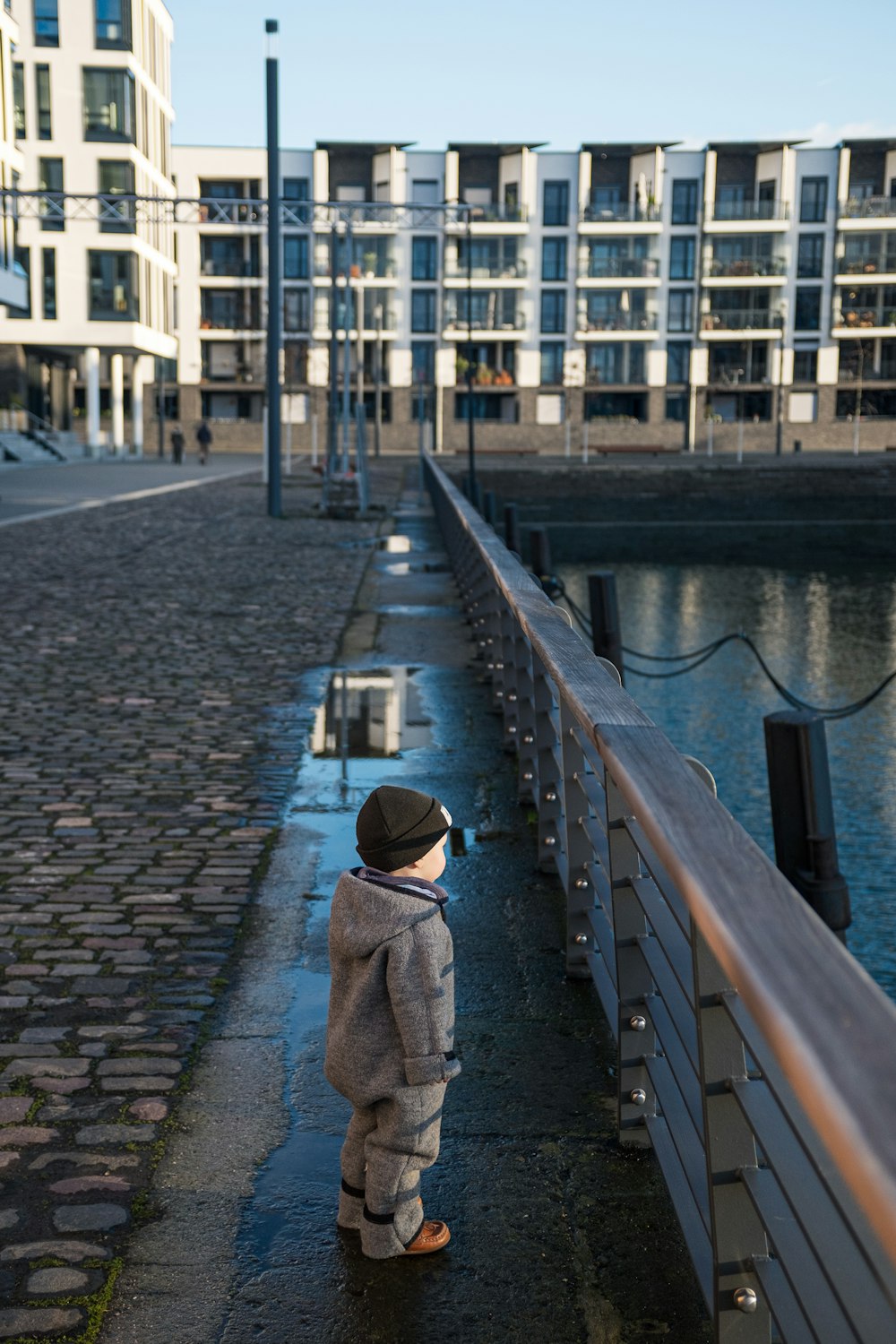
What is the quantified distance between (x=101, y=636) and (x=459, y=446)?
72.8m

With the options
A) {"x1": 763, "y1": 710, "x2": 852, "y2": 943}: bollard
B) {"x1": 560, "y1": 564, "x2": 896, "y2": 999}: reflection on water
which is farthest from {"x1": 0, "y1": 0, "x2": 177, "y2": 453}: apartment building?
{"x1": 763, "y1": 710, "x2": 852, "y2": 943}: bollard

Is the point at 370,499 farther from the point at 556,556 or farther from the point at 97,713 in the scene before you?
the point at 97,713

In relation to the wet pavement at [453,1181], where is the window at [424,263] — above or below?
above

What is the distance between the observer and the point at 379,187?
81.2 metres

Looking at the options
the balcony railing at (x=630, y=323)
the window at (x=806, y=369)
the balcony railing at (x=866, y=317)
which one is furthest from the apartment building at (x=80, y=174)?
the balcony railing at (x=866, y=317)

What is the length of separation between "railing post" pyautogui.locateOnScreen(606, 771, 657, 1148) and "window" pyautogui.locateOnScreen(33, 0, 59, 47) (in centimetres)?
5926

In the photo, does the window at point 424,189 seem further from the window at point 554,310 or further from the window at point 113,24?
the window at point 113,24

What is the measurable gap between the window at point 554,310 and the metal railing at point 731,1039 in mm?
80327

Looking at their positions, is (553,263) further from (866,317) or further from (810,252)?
(866,317)

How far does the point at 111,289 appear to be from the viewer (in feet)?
190

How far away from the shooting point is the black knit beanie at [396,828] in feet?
9.22

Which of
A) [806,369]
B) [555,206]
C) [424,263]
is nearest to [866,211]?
[806,369]

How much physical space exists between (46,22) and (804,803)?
5850 cm

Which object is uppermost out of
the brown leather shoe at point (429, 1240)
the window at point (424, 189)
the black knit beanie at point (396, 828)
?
the window at point (424, 189)
